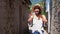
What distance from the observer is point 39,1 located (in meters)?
3.79

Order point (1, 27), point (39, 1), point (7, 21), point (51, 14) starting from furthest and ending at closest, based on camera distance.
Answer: point (51, 14)
point (39, 1)
point (7, 21)
point (1, 27)

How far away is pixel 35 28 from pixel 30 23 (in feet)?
0.49

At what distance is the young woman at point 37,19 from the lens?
394 cm

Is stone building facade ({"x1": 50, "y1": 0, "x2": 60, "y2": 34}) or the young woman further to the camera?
stone building facade ({"x1": 50, "y1": 0, "x2": 60, "y2": 34})

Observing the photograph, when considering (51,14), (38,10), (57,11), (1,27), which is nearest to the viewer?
(1,27)

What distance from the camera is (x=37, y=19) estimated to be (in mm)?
4012

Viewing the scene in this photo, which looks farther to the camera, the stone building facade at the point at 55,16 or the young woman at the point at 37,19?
the stone building facade at the point at 55,16

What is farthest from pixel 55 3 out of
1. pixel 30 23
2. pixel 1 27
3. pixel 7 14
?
pixel 1 27

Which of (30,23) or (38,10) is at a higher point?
(38,10)

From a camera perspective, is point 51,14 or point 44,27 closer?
point 44,27

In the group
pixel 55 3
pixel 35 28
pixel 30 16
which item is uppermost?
pixel 55 3

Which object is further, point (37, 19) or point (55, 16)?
point (55, 16)

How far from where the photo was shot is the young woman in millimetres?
3941

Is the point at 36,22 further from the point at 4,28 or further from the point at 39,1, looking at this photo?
the point at 4,28
